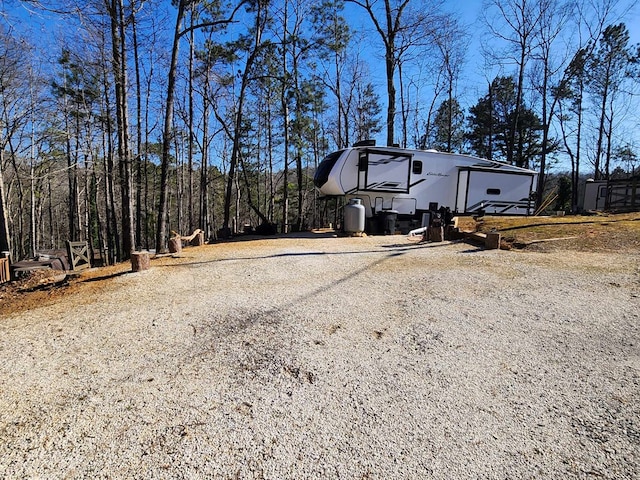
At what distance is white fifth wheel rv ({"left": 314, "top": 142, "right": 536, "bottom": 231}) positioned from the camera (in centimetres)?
1115

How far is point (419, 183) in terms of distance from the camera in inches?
472

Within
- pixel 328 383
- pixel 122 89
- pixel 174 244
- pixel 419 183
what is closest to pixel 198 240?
pixel 174 244

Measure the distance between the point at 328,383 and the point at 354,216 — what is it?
8.52 m

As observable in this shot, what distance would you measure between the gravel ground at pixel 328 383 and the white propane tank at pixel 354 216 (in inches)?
241

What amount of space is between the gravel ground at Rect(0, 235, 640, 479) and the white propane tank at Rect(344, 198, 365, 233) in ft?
20.1

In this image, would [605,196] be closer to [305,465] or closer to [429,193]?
[429,193]

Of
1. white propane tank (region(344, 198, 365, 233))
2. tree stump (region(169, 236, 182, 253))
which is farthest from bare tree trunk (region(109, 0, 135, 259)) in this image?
white propane tank (region(344, 198, 365, 233))

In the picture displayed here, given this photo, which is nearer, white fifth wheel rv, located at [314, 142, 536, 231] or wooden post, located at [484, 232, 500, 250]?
wooden post, located at [484, 232, 500, 250]

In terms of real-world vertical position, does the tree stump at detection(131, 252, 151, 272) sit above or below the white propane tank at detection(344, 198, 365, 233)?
below

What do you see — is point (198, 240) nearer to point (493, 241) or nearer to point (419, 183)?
point (419, 183)

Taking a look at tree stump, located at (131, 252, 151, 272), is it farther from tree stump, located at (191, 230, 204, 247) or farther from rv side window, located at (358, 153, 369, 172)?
rv side window, located at (358, 153, 369, 172)

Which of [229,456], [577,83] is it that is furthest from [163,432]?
[577,83]

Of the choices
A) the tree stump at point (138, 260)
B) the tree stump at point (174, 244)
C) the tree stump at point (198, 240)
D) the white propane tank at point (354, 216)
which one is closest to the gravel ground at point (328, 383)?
the tree stump at point (138, 260)

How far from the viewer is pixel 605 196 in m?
18.5
